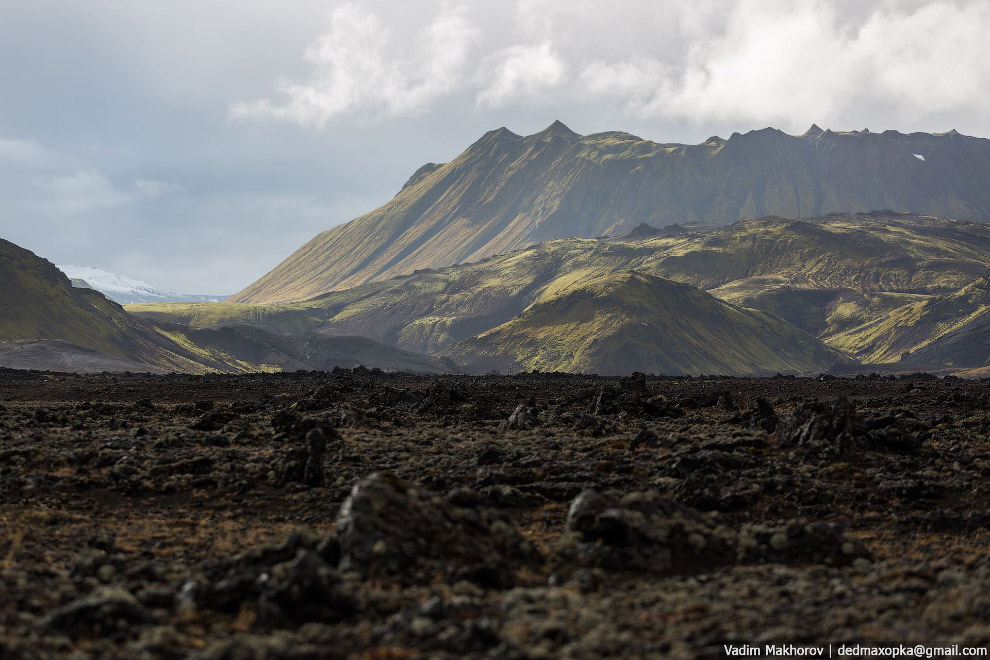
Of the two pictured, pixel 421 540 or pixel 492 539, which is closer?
pixel 421 540

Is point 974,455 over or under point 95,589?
over

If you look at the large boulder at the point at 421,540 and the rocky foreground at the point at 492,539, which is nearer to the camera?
the rocky foreground at the point at 492,539

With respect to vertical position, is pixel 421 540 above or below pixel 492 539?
above

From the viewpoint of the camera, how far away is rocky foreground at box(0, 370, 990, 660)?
49.9 ft

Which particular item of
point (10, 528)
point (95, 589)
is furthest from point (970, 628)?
point (10, 528)

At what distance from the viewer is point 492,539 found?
69.8 feet

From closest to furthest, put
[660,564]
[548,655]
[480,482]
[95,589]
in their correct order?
1. [548,655]
2. [95,589]
3. [660,564]
4. [480,482]

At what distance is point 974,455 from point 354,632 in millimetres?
33377

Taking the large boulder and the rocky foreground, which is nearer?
the rocky foreground

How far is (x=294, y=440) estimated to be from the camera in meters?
44.0

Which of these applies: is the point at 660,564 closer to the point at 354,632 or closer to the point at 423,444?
the point at 354,632

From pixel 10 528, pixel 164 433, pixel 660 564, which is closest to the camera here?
pixel 660 564

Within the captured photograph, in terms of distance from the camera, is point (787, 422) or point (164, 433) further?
point (164, 433)

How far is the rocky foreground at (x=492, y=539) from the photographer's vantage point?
15.2 meters
